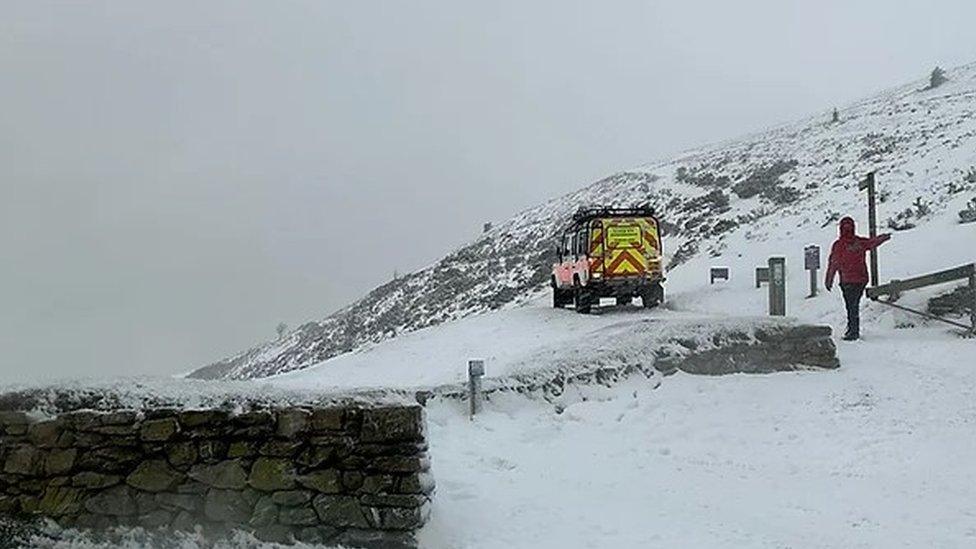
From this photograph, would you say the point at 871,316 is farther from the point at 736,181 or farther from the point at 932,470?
the point at 736,181

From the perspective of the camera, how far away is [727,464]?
8586 mm

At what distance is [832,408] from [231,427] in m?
6.91

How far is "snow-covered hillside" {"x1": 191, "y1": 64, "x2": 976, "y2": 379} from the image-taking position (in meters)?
28.0

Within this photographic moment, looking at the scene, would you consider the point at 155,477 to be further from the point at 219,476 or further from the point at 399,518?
the point at 399,518

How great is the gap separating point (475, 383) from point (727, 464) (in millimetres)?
2737

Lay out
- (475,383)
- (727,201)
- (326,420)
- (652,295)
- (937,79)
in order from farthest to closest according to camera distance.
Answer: (937,79) < (727,201) < (652,295) < (475,383) < (326,420)

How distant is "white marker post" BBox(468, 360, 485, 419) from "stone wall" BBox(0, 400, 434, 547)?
127 inches

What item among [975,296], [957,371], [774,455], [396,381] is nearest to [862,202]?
[975,296]

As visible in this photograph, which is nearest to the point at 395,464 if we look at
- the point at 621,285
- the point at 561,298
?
the point at 621,285

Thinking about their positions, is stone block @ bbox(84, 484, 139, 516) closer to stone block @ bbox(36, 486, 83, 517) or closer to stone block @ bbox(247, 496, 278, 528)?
stone block @ bbox(36, 486, 83, 517)

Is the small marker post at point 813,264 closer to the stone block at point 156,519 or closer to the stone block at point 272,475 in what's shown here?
the stone block at point 272,475

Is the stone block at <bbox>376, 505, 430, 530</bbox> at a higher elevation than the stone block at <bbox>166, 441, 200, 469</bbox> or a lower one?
lower

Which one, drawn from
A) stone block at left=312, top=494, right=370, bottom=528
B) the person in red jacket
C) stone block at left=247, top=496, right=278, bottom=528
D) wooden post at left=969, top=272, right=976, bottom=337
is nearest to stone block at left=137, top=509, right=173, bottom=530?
stone block at left=247, top=496, right=278, bottom=528

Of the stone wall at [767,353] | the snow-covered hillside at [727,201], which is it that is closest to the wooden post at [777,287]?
the stone wall at [767,353]
